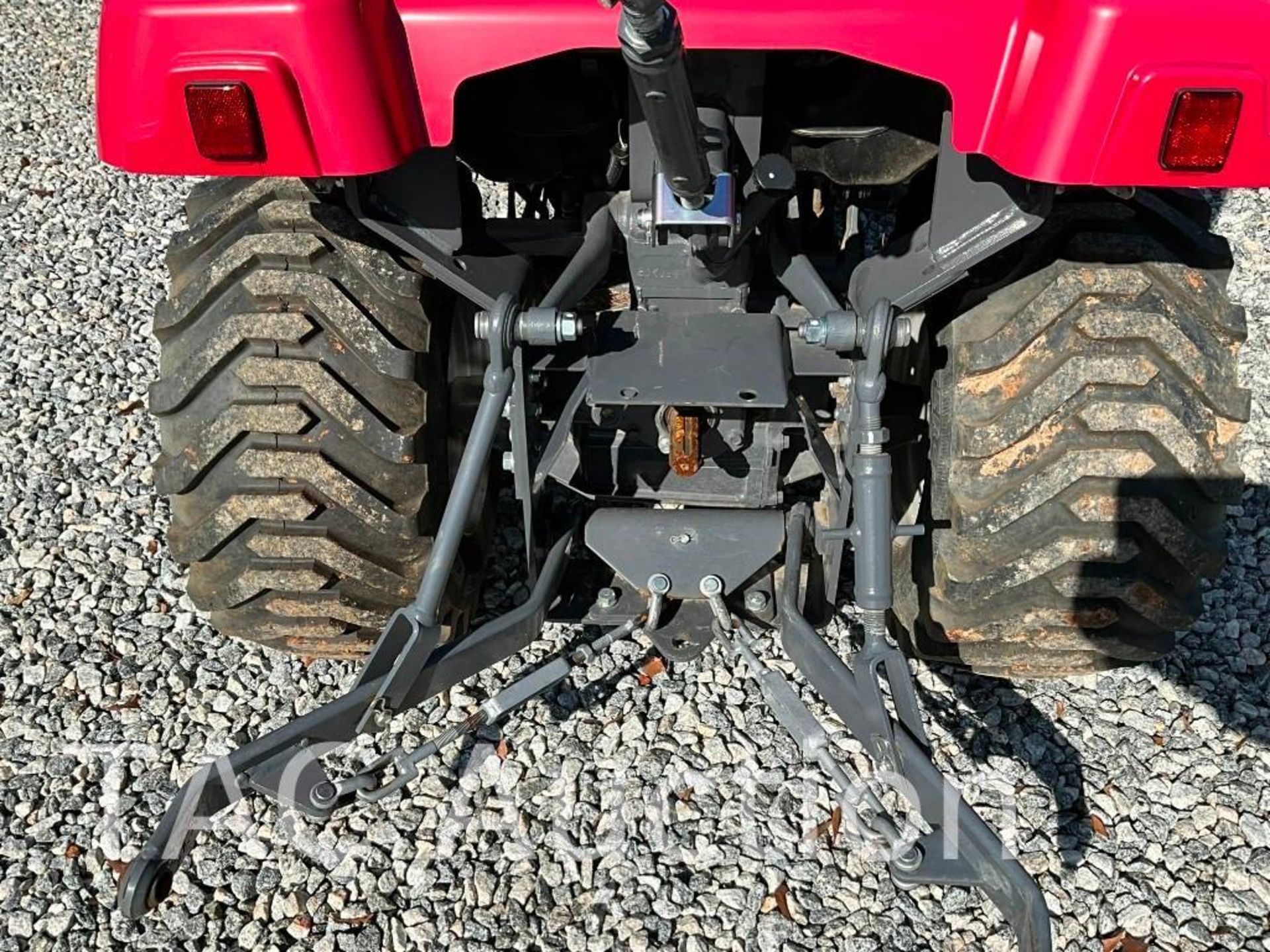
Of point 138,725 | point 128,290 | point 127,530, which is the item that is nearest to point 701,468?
point 138,725

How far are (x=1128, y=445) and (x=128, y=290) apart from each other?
14.4ft

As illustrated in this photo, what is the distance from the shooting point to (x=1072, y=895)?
2717 mm

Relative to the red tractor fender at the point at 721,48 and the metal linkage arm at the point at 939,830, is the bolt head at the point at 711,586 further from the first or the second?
the red tractor fender at the point at 721,48

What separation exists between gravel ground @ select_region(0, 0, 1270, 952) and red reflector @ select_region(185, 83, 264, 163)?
1658 millimetres

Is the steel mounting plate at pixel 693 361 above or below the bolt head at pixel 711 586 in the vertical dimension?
above

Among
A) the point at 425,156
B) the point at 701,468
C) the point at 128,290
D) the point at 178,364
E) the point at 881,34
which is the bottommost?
the point at 128,290

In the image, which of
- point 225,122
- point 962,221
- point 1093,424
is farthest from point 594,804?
point 225,122

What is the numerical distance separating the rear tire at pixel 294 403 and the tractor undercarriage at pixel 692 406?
0.16 metres

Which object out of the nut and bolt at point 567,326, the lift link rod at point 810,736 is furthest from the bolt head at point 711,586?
the nut and bolt at point 567,326

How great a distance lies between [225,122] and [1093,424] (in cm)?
181

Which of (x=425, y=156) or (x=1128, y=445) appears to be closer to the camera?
(x=425, y=156)

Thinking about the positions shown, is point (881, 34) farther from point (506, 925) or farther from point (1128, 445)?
point (506, 925)

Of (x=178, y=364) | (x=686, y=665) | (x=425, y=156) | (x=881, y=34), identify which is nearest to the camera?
(x=881, y=34)

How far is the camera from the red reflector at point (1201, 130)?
1.83m
